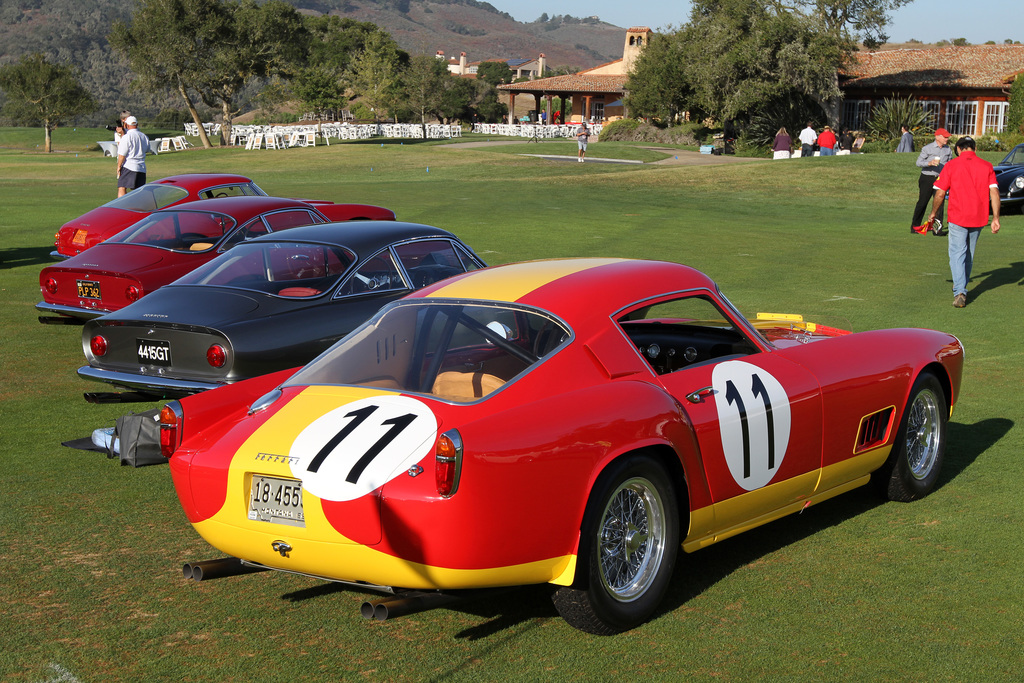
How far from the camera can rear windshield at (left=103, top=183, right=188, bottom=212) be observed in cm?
1483

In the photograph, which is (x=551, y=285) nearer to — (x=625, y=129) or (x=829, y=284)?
(x=829, y=284)

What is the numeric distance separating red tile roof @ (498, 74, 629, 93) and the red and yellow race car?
262 ft

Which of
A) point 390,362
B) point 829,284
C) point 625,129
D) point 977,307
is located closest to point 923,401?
point 390,362

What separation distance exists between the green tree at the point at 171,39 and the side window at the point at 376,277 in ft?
191

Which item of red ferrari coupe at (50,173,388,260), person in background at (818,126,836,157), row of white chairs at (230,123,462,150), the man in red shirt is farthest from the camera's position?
row of white chairs at (230,123,462,150)

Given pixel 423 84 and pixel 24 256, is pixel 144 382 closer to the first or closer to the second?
pixel 24 256

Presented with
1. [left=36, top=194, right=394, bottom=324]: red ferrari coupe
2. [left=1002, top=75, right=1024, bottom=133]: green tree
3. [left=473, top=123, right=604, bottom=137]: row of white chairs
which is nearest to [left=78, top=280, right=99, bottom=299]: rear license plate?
[left=36, top=194, right=394, bottom=324]: red ferrari coupe

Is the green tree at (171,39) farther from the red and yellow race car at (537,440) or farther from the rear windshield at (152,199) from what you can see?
the red and yellow race car at (537,440)

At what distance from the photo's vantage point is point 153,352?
7.72 m

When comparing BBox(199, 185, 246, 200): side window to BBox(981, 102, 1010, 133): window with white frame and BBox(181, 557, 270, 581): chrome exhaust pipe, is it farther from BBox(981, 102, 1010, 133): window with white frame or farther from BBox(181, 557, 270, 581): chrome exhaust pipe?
BBox(981, 102, 1010, 133): window with white frame

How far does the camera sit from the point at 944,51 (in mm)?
63031

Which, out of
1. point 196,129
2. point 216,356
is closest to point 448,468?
point 216,356

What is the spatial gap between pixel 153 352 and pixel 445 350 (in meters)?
3.94

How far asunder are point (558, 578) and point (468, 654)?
0.46 metres
